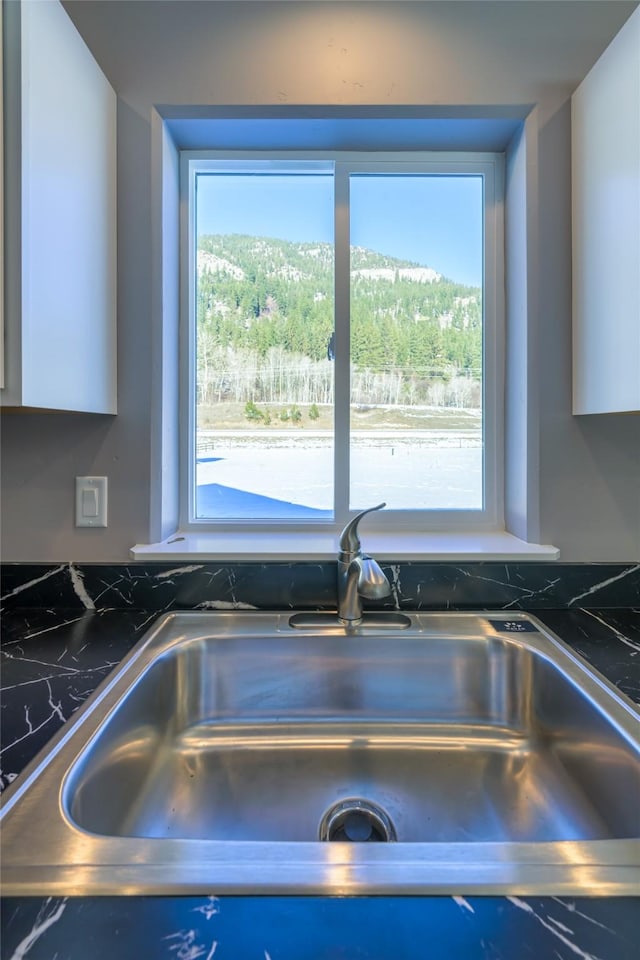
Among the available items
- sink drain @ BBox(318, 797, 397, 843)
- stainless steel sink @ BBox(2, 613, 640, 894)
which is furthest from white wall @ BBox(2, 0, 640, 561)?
sink drain @ BBox(318, 797, 397, 843)

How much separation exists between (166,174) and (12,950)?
143 cm

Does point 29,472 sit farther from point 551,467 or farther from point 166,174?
point 551,467

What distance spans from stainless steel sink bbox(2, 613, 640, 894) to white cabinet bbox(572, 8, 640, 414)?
584 millimetres

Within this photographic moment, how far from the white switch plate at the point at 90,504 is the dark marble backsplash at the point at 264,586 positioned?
0.12 m

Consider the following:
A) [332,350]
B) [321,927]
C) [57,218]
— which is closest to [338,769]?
[321,927]

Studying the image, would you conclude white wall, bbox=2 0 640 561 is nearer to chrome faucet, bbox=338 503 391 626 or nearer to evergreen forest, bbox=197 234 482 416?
evergreen forest, bbox=197 234 482 416

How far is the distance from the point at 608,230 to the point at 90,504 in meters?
1.35

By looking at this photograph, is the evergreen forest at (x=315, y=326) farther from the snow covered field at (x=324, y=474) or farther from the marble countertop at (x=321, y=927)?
the marble countertop at (x=321, y=927)

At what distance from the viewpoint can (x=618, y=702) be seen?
28.6 inches

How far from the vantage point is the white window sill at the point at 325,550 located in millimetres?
1074

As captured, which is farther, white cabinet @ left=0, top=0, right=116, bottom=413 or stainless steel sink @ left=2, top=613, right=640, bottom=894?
white cabinet @ left=0, top=0, right=116, bottom=413

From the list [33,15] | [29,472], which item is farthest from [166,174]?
[29,472]

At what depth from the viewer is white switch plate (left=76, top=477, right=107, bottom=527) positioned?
43.8 inches

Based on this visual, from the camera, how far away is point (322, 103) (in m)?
1.09
